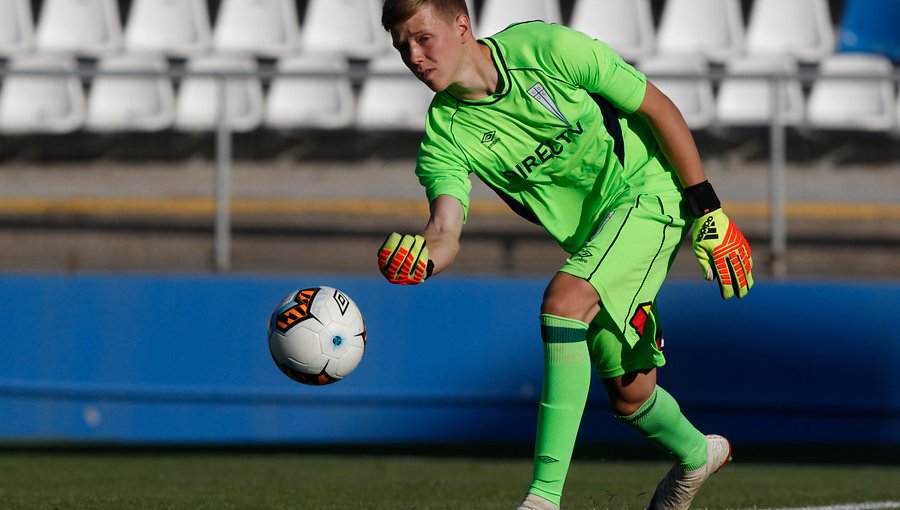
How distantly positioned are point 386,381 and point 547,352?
476cm

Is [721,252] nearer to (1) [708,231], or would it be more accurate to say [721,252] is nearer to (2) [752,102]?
(1) [708,231]

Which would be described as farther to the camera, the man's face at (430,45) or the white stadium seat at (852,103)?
the white stadium seat at (852,103)

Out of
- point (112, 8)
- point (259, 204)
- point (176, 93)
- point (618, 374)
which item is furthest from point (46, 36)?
point (618, 374)

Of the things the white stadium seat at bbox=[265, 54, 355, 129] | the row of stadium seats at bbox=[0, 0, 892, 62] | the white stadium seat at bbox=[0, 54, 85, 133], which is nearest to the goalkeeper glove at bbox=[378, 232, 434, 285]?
the white stadium seat at bbox=[265, 54, 355, 129]

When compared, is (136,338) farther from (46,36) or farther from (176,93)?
(46,36)

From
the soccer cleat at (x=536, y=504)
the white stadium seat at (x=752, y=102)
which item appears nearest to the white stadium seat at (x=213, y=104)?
the white stadium seat at (x=752, y=102)

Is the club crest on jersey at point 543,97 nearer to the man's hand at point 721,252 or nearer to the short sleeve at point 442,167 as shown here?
the short sleeve at point 442,167

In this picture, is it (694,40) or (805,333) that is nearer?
(805,333)

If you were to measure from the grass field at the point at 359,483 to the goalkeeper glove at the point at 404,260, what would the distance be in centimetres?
160

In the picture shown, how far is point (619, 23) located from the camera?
1297 centimetres

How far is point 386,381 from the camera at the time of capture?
910cm

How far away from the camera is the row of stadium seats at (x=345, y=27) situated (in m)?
12.9

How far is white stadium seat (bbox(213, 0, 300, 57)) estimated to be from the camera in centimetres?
1309

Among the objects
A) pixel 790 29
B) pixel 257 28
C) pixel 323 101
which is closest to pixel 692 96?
pixel 323 101
